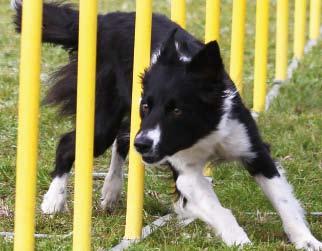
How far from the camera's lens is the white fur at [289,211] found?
4652 mm

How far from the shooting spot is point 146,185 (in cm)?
590

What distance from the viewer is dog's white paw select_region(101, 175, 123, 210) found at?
546 centimetres

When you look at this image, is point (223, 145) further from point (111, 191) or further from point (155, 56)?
point (111, 191)

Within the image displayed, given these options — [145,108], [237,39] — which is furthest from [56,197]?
[237,39]

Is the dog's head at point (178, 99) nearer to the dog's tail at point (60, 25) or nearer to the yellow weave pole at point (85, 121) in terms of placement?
the yellow weave pole at point (85, 121)

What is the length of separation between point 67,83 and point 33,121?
1996 millimetres

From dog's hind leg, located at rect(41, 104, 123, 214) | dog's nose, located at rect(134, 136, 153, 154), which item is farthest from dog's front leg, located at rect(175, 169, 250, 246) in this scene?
dog's hind leg, located at rect(41, 104, 123, 214)

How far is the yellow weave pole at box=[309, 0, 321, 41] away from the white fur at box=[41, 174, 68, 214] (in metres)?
5.91

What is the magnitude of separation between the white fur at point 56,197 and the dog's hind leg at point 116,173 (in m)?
0.24

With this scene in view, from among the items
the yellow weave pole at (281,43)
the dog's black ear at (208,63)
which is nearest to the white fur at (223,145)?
the dog's black ear at (208,63)

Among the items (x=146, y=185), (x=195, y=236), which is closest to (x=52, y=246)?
(x=195, y=236)

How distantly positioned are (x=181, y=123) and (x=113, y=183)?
131 centimetres

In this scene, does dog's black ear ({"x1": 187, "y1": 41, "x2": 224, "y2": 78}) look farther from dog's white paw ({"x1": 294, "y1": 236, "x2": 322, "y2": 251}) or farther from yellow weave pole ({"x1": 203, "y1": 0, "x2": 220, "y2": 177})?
yellow weave pole ({"x1": 203, "y1": 0, "x2": 220, "y2": 177})

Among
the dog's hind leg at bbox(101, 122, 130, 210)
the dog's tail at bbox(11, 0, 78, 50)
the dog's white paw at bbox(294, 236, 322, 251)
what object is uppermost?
the dog's tail at bbox(11, 0, 78, 50)
